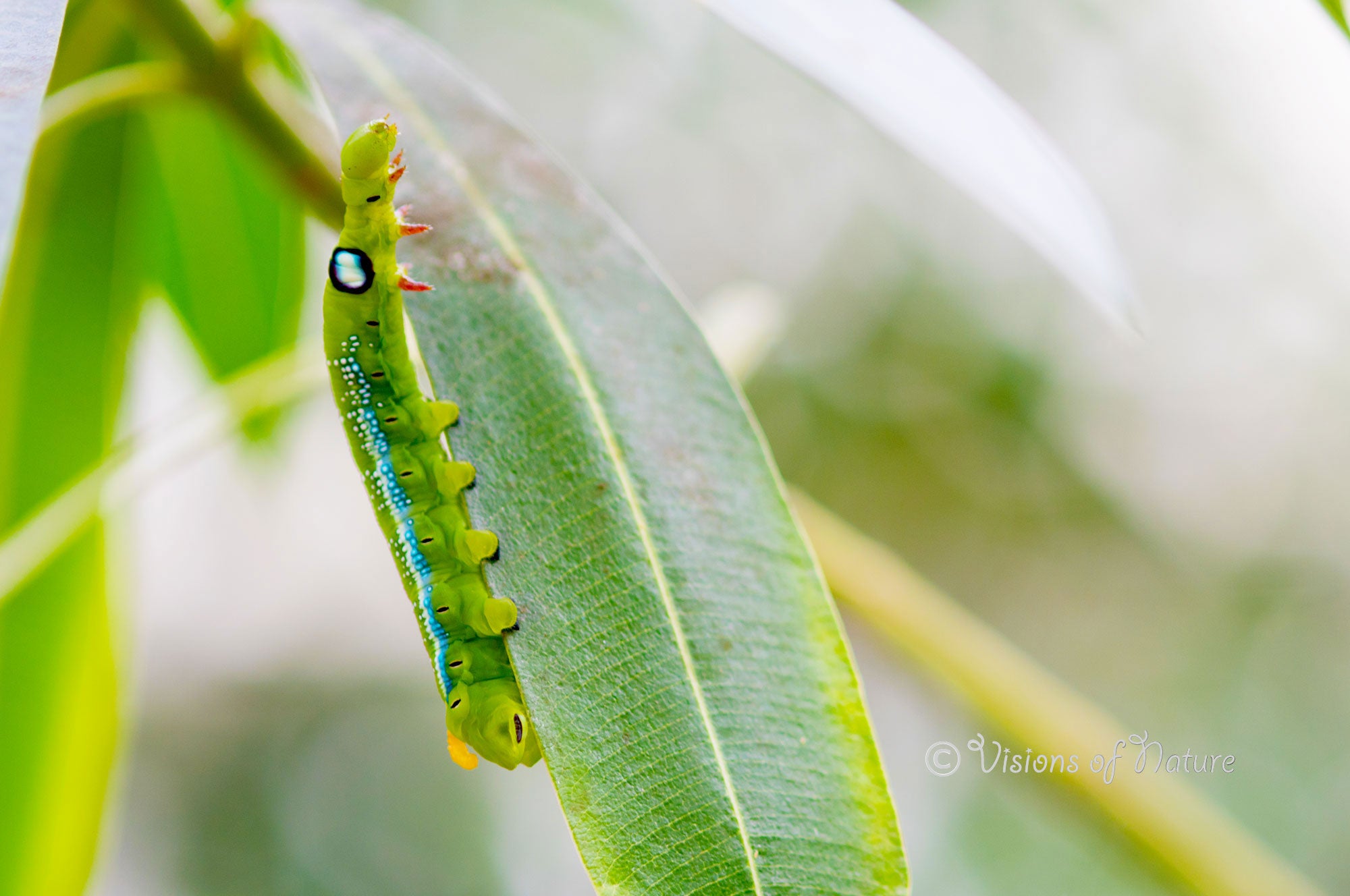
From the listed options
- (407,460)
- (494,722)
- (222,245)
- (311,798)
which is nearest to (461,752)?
(494,722)

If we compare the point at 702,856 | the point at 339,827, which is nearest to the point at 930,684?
the point at 702,856

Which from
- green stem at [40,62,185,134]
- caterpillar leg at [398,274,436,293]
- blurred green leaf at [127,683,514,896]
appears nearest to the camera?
caterpillar leg at [398,274,436,293]

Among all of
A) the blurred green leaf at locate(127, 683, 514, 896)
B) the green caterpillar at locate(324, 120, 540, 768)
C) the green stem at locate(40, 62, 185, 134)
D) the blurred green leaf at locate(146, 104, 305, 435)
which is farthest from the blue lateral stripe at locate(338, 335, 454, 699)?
the blurred green leaf at locate(127, 683, 514, 896)

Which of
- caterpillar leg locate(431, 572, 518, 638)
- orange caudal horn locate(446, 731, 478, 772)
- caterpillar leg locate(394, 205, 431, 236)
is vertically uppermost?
caterpillar leg locate(394, 205, 431, 236)

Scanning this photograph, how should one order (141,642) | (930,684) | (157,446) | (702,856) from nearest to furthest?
(702,856)
(157,446)
(930,684)
(141,642)

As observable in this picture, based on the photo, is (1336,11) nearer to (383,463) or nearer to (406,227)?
(406,227)

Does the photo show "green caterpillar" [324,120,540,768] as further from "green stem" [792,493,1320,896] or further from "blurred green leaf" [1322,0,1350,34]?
"blurred green leaf" [1322,0,1350,34]

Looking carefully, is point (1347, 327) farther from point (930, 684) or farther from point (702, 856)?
point (702, 856)
